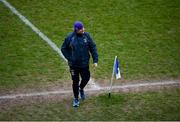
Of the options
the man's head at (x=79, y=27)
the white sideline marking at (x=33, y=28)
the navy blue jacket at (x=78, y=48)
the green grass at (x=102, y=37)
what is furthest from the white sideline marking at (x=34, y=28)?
the man's head at (x=79, y=27)

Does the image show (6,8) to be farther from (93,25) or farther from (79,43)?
(79,43)

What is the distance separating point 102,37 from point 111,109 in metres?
4.70

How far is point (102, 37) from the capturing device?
1417cm

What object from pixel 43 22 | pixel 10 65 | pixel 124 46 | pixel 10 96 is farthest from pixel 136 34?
pixel 10 96

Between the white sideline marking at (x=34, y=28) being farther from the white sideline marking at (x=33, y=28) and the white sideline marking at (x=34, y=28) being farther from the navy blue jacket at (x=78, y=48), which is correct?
the navy blue jacket at (x=78, y=48)

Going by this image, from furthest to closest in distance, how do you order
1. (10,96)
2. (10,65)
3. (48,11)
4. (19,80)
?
(48,11), (10,65), (19,80), (10,96)

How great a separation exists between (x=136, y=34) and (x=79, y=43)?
5038mm

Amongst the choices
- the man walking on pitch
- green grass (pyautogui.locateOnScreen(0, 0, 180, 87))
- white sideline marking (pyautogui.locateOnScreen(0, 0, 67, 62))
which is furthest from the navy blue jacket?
white sideline marking (pyautogui.locateOnScreen(0, 0, 67, 62))

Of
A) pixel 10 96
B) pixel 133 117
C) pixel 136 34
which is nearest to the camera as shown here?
pixel 133 117

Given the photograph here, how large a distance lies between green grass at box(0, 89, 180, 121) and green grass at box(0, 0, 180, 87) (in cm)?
118

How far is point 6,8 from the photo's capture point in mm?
16375

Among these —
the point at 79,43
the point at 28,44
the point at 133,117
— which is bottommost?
the point at 133,117

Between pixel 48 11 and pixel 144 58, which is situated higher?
pixel 48 11

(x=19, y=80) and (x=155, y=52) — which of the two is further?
(x=155, y=52)
